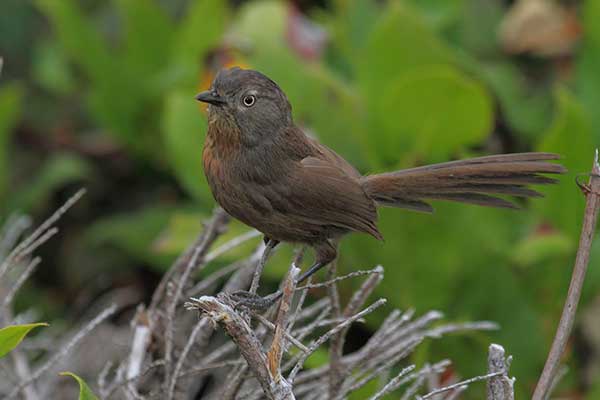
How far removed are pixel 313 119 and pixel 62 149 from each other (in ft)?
5.25

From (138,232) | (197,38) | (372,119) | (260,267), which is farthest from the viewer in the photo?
(197,38)

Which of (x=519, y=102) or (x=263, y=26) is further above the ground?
(x=263, y=26)

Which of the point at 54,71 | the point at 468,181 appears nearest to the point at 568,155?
the point at 468,181

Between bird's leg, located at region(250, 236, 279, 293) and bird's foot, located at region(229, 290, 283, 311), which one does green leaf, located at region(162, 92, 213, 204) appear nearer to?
bird's leg, located at region(250, 236, 279, 293)

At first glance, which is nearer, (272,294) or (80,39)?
(272,294)

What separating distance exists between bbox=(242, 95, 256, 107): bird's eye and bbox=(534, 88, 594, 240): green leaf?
1.78 metres

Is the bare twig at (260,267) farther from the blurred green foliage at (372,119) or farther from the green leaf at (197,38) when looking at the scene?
the green leaf at (197,38)

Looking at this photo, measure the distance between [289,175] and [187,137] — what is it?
1.77 metres

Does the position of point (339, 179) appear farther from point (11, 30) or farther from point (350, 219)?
point (11, 30)

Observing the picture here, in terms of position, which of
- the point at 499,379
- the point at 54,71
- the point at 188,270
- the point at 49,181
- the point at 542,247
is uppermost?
the point at 54,71

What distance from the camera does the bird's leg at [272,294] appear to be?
278cm

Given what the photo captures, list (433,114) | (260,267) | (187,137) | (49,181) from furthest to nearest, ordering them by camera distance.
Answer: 1. (49,181)
2. (187,137)
3. (433,114)
4. (260,267)

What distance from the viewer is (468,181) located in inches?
117

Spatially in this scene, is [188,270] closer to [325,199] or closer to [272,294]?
[272,294]
